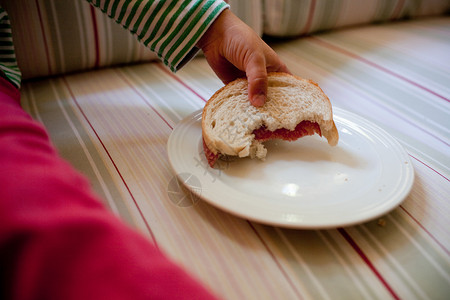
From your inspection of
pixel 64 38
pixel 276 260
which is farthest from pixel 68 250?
pixel 64 38

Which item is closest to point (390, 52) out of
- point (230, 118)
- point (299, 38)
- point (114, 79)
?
point (299, 38)

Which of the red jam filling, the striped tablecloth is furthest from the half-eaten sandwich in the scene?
the striped tablecloth

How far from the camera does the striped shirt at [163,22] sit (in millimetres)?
726

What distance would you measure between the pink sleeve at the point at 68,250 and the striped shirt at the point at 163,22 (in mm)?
531

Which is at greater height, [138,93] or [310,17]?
[310,17]

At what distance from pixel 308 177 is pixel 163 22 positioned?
1.54 feet

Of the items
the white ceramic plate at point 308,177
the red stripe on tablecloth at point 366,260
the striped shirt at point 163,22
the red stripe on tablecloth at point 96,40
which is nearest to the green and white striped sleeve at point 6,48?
the striped shirt at point 163,22

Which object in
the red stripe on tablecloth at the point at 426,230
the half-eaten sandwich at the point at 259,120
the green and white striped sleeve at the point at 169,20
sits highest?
the green and white striped sleeve at the point at 169,20

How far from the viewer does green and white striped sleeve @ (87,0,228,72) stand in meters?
0.73

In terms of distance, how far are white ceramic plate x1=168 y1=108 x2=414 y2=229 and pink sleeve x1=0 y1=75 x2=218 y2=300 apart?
8.9 inches

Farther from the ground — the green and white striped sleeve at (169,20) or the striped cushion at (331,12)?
the green and white striped sleeve at (169,20)

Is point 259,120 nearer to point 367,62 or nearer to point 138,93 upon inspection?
point 138,93

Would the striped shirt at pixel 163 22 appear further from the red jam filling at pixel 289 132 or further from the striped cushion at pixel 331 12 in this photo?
the striped cushion at pixel 331 12

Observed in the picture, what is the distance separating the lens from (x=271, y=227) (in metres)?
0.51
